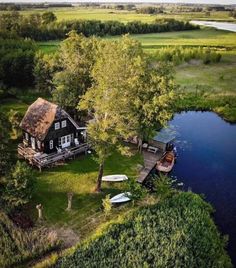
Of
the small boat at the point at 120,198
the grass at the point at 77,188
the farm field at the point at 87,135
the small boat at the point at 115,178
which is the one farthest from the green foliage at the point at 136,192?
the small boat at the point at 115,178

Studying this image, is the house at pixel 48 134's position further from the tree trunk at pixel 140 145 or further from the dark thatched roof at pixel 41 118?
the tree trunk at pixel 140 145

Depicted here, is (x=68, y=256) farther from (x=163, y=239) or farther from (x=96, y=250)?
(x=163, y=239)

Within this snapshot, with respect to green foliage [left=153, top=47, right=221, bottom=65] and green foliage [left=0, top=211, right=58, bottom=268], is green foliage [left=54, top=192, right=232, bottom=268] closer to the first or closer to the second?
green foliage [left=0, top=211, right=58, bottom=268]

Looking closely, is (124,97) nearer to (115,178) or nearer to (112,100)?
(112,100)

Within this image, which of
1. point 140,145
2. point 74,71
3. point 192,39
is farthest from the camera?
point 192,39

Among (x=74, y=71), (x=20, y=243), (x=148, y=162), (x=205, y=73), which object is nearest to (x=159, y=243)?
(x=20, y=243)

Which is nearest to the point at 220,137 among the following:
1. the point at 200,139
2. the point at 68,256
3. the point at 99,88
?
the point at 200,139
